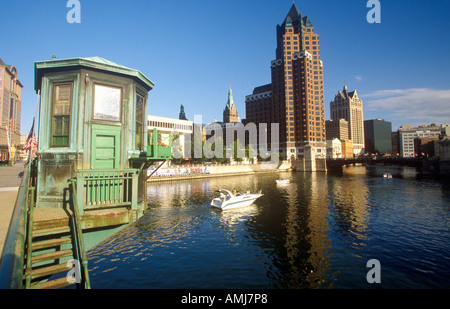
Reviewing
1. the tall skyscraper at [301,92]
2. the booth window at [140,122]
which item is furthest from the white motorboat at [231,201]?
the tall skyscraper at [301,92]

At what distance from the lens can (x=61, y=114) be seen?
13.3m

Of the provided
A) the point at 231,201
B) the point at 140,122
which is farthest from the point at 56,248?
the point at 231,201

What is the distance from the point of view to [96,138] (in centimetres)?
1352

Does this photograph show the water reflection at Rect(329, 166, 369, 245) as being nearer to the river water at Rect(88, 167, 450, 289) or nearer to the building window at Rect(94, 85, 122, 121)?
the river water at Rect(88, 167, 450, 289)

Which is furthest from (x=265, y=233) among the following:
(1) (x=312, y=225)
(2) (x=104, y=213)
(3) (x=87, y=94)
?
(3) (x=87, y=94)

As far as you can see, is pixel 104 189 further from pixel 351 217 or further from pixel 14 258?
pixel 351 217

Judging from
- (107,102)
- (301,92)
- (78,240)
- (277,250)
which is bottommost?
(277,250)

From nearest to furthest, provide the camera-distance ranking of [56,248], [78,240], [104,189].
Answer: [78,240] < [56,248] < [104,189]

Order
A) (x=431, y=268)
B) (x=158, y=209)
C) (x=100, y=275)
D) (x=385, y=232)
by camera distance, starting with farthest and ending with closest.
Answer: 1. (x=158, y=209)
2. (x=385, y=232)
3. (x=431, y=268)
4. (x=100, y=275)

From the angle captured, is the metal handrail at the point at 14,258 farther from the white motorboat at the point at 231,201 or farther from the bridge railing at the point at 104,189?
the white motorboat at the point at 231,201

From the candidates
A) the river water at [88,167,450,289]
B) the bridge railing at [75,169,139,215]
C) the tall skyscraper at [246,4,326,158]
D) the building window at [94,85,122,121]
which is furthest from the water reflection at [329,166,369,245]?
the tall skyscraper at [246,4,326,158]

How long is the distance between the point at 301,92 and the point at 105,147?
183m
